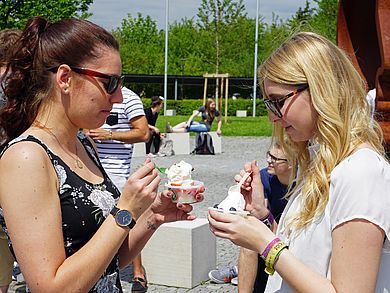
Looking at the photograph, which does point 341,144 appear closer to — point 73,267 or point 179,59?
point 73,267

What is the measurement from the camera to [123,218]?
2.26 metres

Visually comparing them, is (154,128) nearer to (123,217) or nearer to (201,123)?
(201,123)

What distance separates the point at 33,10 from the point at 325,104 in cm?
3372

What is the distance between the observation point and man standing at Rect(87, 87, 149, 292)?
6.01m

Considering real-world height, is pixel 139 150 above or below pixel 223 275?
below

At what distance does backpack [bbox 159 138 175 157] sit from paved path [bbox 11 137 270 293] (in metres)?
0.29

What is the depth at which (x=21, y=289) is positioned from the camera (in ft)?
19.5

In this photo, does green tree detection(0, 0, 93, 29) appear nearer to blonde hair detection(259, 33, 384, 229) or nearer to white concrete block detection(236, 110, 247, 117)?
white concrete block detection(236, 110, 247, 117)

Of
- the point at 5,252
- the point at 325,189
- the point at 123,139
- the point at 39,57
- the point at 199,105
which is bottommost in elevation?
the point at 199,105

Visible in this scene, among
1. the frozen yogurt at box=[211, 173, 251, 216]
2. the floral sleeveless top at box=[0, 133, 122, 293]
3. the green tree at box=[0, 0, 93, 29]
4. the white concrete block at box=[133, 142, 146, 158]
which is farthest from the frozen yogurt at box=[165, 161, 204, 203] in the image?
the green tree at box=[0, 0, 93, 29]

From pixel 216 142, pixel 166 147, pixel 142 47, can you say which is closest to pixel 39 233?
pixel 166 147

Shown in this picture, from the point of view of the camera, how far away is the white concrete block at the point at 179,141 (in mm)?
17906

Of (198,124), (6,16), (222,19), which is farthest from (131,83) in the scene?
(198,124)

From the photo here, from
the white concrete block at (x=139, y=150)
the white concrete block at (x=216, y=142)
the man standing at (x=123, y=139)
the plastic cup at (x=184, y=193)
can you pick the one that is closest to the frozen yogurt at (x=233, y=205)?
the plastic cup at (x=184, y=193)
